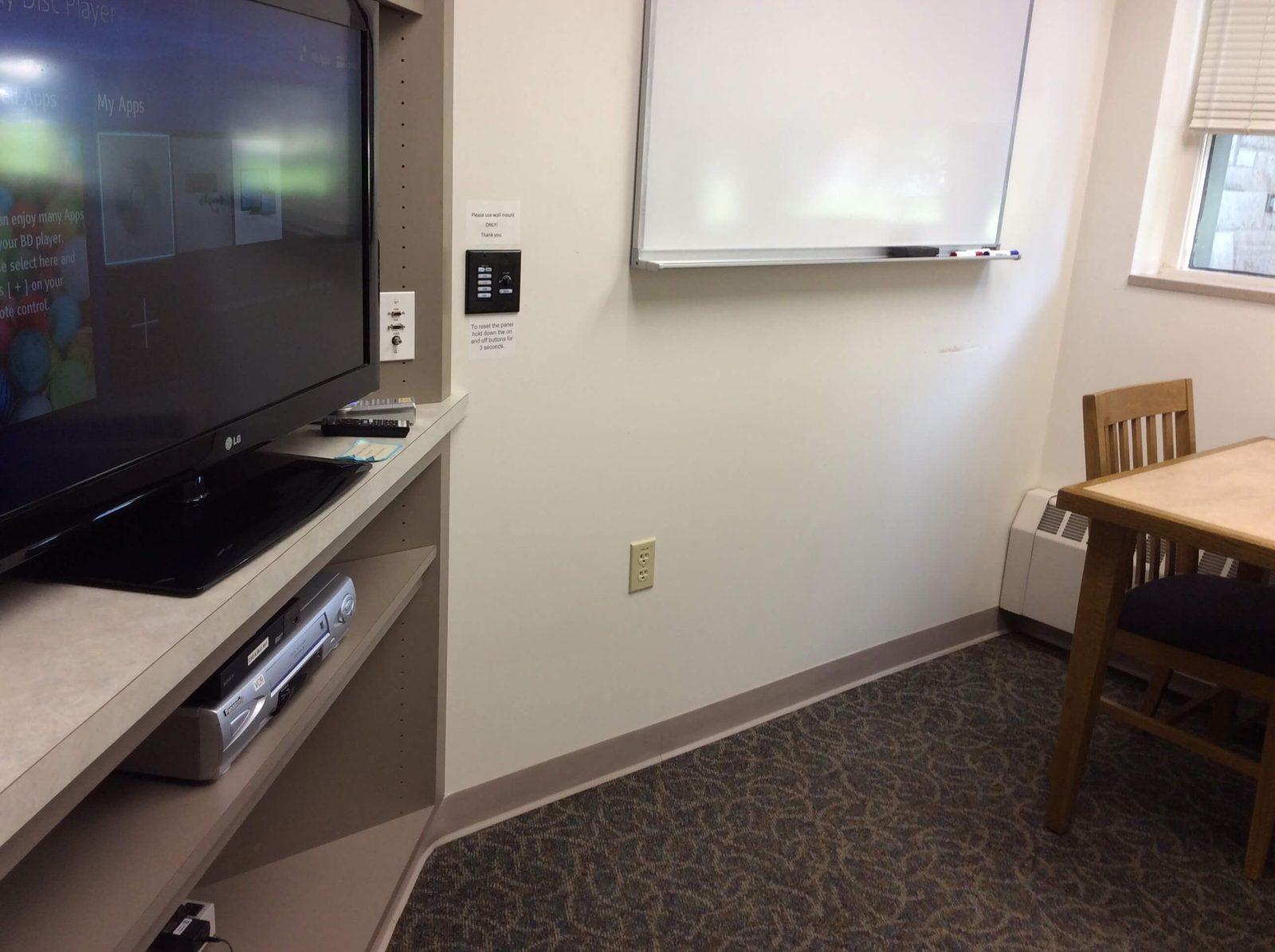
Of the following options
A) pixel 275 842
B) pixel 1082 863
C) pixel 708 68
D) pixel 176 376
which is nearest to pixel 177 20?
pixel 176 376

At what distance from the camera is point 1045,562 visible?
3148 millimetres

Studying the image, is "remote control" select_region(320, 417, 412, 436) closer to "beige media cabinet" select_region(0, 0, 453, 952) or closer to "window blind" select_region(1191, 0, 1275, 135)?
"beige media cabinet" select_region(0, 0, 453, 952)

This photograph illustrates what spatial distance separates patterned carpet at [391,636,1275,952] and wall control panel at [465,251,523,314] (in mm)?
1098

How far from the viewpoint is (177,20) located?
1024 mm

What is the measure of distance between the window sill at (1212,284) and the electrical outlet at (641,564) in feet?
5.50

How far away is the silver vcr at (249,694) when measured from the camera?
1101 millimetres

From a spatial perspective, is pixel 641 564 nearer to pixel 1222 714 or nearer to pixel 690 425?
pixel 690 425

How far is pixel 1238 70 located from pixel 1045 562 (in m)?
1.44

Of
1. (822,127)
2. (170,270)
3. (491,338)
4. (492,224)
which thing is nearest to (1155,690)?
(822,127)

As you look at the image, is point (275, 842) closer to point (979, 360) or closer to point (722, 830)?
point (722, 830)

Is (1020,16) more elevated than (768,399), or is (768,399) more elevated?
(1020,16)

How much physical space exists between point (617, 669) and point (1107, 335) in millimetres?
1792

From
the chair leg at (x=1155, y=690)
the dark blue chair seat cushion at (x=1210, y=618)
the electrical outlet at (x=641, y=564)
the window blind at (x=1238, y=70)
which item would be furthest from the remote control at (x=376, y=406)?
the window blind at (x=1238, y=70)

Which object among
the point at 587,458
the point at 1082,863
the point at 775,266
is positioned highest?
the point at 775,266
